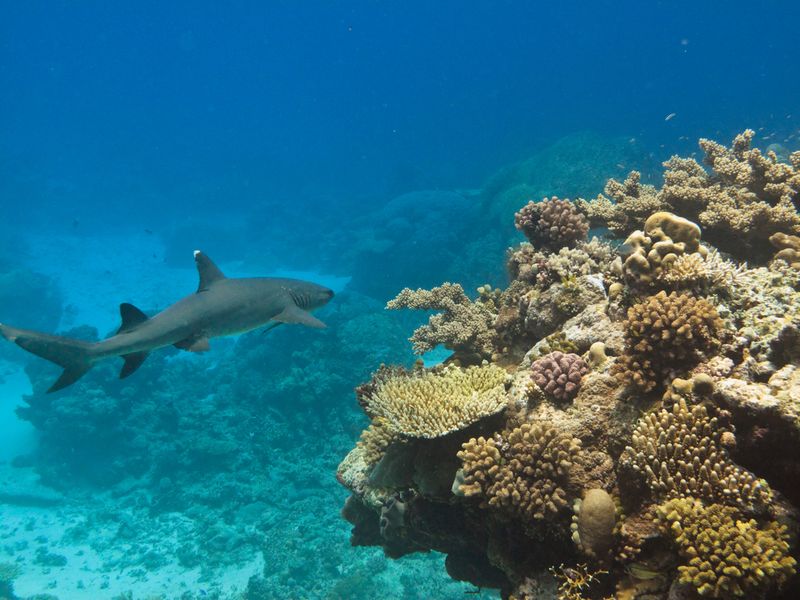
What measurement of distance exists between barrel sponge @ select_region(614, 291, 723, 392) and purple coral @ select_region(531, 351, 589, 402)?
0.44 m

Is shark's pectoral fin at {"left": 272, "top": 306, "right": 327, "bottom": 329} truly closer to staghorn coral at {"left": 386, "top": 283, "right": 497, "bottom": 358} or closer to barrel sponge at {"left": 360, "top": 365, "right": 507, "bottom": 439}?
staghorn coral at {"left": 386, "top": 283, "right": 497, "bottom": 358}

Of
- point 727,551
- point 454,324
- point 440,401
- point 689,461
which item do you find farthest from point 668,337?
point 454,324

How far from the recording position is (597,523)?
11.5 feet

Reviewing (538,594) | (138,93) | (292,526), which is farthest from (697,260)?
(138,93)

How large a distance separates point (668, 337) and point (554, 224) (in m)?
3.15

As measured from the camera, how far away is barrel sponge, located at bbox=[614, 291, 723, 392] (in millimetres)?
3881

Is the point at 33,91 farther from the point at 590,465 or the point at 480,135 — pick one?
the point at 590,465

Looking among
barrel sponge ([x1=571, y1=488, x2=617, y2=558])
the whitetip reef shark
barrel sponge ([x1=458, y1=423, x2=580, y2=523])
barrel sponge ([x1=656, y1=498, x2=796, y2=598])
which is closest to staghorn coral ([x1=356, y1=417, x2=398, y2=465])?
barrel sponge ([x1=458, y1=423, x2=580, y2=523])

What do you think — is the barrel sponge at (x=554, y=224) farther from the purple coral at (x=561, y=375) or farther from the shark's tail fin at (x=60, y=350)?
the shark's tail fin at (x=60, y=350)

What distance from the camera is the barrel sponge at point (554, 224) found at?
6.57 m

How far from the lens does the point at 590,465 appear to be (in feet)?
13.0

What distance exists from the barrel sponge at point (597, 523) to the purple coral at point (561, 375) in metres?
1.00

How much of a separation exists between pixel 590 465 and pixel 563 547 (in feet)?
2.78

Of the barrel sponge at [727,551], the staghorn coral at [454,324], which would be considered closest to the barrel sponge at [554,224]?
the staghorn coral at [454,324]
